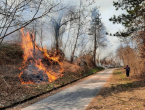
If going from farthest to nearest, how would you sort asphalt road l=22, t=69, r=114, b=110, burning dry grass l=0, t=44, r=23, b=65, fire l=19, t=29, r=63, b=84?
burning dry grass l=0, t=44, r=23, b=65 → fire l=19, t=29, r=63, b=84 → asphalt road l=22, t=69, r=114, b=110

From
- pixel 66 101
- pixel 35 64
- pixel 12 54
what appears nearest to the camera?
pixel 66 101

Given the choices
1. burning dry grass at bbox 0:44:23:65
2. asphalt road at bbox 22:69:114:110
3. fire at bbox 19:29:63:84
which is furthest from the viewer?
burning dry grass at bbox 0:44:23:65

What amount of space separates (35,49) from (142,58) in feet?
42.4

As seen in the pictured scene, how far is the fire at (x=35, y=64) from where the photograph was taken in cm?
1095

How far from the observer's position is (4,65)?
1260 centimetres

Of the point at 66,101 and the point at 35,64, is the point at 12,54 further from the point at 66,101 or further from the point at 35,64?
the point at 66,101

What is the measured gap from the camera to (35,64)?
525 inches

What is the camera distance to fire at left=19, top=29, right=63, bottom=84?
1095cm

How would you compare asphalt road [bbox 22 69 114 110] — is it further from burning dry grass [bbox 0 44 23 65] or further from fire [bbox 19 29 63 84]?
burning dry grass [bbox 0 44 23 65]

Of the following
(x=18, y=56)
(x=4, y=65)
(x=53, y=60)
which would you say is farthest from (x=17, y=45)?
(x=53, y=60)

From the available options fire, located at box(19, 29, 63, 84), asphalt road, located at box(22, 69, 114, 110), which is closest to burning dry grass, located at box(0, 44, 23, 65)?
fire, located at box(19, 29, 63, 84)

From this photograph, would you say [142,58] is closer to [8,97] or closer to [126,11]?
[126,11]

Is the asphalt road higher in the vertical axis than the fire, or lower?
lower

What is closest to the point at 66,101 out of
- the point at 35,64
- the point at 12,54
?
the point at 35,64
